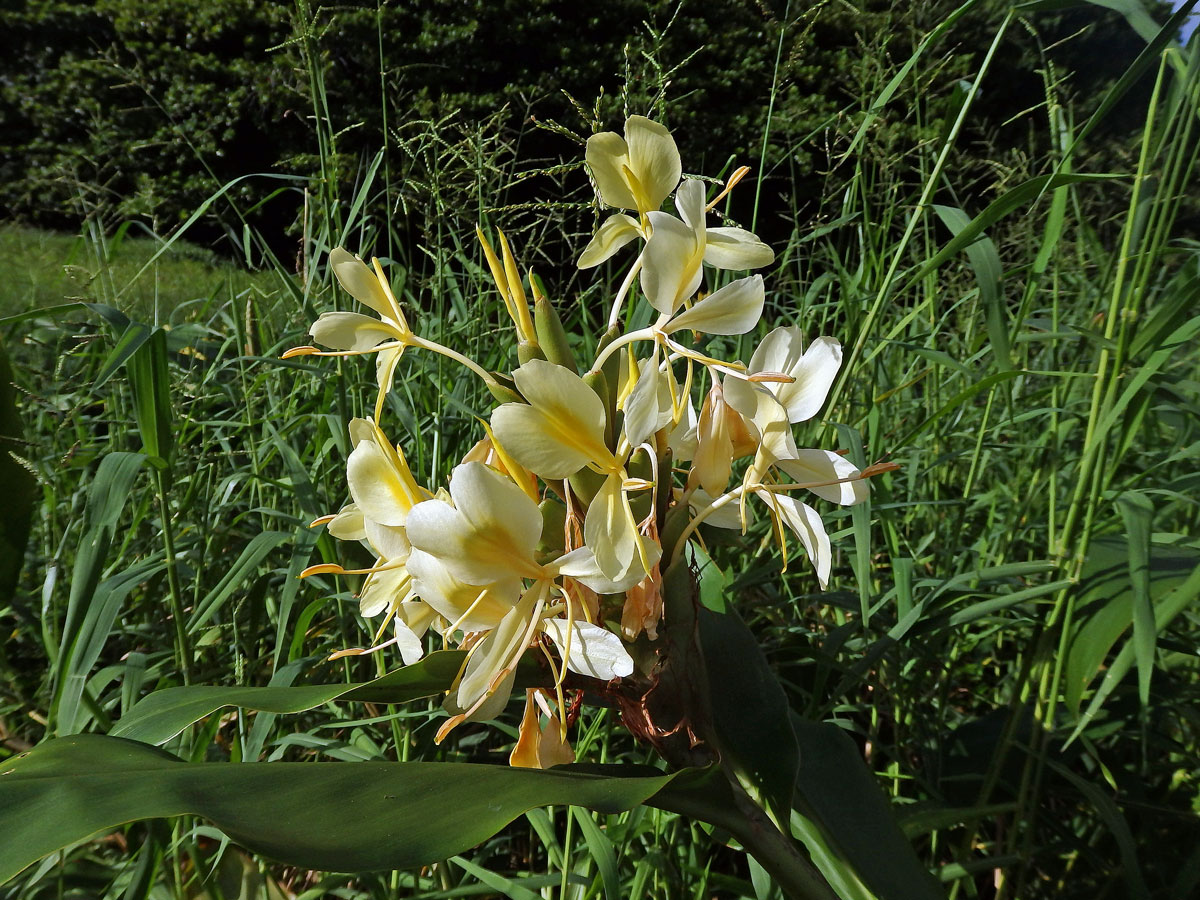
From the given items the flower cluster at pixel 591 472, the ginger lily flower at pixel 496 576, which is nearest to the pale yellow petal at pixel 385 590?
the flower cluster at pixel 591 472

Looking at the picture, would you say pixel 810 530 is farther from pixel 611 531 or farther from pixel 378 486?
pixel 378 486

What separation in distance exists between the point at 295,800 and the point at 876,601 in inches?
35.1

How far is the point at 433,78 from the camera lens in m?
3.97

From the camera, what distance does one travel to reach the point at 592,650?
1.97 feet

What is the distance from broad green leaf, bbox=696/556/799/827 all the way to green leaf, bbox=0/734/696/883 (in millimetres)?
149

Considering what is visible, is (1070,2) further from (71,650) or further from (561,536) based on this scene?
(71,650)

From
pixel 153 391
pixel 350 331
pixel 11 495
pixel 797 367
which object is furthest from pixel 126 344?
pixel 797 367

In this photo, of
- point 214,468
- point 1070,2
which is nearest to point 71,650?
point 214,468

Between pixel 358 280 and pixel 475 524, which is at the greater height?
pixel 358 280

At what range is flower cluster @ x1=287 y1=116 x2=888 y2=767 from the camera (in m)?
0.57

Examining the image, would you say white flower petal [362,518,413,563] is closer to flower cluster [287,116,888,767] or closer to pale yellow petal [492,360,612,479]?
flower cluster [287,116,888,767]

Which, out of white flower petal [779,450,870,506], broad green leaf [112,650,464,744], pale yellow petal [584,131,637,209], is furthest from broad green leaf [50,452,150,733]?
white flower petal [779,450,870,506]

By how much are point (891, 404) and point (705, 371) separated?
0.48 m

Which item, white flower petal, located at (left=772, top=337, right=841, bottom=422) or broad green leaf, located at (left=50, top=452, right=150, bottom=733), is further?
A: broad green leaf, located at (left=50, top=452, right=150, bottom=733)
